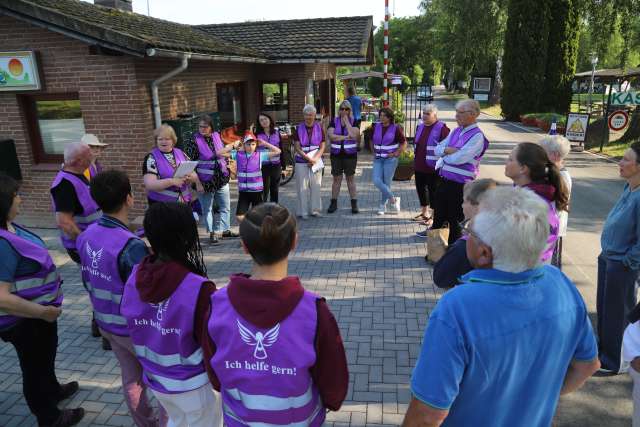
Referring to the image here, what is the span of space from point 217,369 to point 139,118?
241 inches

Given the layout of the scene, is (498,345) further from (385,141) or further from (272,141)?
(385,141)

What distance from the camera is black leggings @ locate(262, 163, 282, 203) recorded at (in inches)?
267

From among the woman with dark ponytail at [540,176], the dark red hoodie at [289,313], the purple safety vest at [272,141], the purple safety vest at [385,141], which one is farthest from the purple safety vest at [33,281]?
the purple safety vest at [385,141]

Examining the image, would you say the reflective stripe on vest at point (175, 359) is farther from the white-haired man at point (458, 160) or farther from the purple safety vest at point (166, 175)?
the white-haired man at point (458, 160)

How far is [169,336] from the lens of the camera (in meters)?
1.97

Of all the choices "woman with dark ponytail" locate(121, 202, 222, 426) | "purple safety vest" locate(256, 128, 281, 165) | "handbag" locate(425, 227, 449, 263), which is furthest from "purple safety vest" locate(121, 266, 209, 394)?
"purple safety vest" locate(256, 128, 281, 165)

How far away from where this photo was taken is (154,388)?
7.02 ft

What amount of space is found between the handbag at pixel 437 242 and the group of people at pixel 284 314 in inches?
66.7

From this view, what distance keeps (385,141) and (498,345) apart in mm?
5740

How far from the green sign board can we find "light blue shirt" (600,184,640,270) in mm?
11092

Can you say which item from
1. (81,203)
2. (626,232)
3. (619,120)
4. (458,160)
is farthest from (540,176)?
(619,120)

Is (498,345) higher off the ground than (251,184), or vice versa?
(498,345)

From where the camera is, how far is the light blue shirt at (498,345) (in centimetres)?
140

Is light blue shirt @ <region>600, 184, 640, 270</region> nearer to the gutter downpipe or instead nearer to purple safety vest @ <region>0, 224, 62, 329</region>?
purple safety vest @ <region>0, 224, 62, 329</region>
